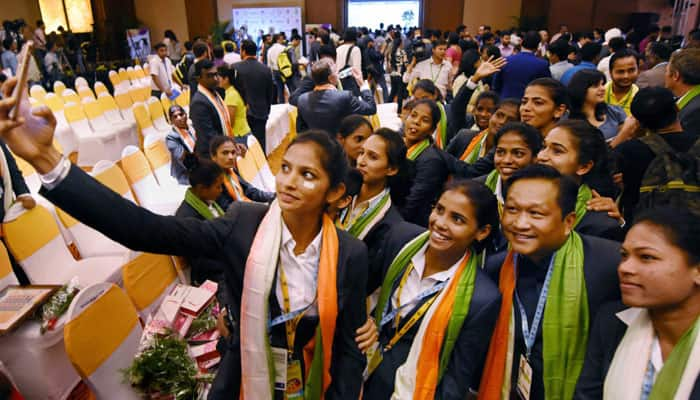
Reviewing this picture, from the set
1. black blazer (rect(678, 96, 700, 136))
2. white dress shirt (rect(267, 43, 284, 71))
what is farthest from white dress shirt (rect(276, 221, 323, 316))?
white dress shirt (rect(267, 43, 284, 71))

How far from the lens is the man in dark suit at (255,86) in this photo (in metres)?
4.81

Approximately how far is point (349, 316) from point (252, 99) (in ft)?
12.9

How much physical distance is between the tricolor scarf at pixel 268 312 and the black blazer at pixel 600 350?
0.76 m

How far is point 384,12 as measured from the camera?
586 inches

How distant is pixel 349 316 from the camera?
1.41 m

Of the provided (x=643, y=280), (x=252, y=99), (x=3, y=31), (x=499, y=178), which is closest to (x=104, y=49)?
(x=3, y=31)

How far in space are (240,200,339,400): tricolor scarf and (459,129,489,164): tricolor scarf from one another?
5.92 ft

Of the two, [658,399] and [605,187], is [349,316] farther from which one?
[605,187]

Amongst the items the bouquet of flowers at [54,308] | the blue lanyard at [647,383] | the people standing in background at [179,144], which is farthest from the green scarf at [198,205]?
the blue lanyard at [647,383]

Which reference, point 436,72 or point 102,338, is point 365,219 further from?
point 436,72

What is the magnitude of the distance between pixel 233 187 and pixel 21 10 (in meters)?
12.9

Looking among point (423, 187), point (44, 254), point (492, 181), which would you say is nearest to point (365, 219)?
point (423, 187)

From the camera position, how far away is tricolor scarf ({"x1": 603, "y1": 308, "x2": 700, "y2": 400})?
1113 mm

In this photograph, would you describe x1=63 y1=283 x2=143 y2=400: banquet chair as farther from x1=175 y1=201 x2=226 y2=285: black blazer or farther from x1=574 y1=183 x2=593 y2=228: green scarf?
x1=574 y1=183 x2=593 y2=228: green scarf
